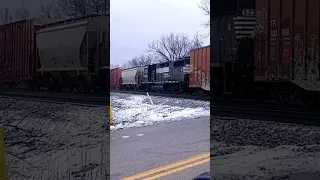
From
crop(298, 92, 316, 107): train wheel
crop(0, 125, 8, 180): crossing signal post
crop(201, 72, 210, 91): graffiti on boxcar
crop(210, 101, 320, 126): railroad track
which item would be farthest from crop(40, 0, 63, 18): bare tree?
crop(201, 72, 210, 91): graffiti on boxcar

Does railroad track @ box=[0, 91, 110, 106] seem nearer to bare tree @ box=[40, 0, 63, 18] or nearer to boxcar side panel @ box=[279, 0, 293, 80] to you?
bare tree @ box=[40, 0, 63, 18]

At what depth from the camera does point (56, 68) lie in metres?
2.56

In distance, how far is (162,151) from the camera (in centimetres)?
540

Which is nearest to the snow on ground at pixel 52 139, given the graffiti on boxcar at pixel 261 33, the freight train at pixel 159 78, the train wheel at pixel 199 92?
the graffiti on boxcar at pixel 261 33

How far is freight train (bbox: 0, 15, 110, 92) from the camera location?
2455 millimetres

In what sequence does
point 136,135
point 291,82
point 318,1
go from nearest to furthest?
point 318,1
point 291,82
point 136,135

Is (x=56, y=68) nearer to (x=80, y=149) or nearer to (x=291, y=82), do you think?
(x=80, y=149)

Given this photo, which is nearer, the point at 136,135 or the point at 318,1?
the point at 318,1

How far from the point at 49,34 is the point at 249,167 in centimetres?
157

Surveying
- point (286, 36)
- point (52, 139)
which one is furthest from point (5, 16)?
point (286, 36)

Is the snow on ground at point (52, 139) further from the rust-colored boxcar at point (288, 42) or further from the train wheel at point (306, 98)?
the train wheel at point (306, 98)

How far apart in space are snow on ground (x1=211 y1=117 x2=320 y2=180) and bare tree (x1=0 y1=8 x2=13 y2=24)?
1.46 metres

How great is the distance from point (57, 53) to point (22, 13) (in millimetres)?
337

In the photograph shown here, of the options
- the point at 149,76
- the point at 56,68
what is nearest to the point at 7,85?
the point at 56,68
